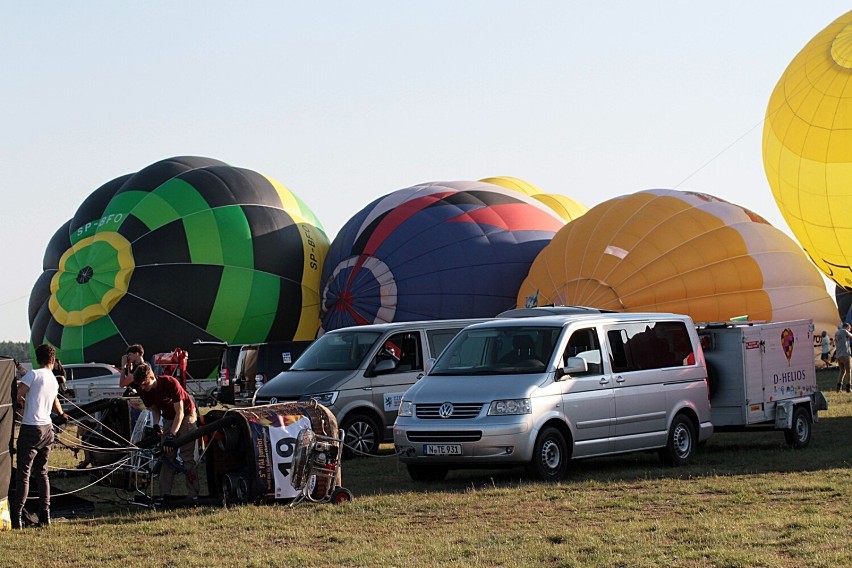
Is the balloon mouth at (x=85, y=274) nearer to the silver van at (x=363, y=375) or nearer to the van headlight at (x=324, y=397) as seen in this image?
the silver van at (x=363, y=375)

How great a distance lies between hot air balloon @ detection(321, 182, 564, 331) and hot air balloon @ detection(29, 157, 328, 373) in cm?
296

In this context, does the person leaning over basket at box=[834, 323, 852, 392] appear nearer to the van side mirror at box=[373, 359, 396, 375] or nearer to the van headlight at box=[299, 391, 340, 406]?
the van side mirror at box=[373, 359, 396, 375]

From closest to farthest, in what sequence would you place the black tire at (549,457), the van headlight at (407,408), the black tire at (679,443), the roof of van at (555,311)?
the black tire at (549,457)
the van headlight at (407,408)
the black tire at (679,443)
the roof of van at (555,311)

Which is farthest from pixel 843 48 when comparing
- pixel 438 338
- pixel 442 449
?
pixel 442 449

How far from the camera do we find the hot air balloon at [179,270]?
105 ft

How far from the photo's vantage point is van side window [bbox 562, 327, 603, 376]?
12922mm

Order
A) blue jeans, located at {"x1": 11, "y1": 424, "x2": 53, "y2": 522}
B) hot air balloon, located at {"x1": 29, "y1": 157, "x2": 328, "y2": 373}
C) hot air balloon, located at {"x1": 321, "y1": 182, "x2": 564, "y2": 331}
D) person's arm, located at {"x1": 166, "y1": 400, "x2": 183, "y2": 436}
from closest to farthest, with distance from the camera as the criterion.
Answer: blue jeans, located at {"x1": 11, "y1": 424, "x2": 53, "y2": 522}, person's arm, located at {"x1": 166, "y1": 400, "x2": 183, "y2": 436}, hot air balloon, located at {"x1": 321, "y1": 182, "x2": 564, "y2": 331}, hot air balloon, located at {"x1": 29, "y1": 157, "x2": 328, "y2": 373}

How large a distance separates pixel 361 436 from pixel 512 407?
13.8 feet

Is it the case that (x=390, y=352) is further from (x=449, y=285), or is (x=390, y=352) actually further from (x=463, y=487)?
(x=449, y=285)

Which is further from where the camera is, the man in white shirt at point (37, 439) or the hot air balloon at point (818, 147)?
the hot air balloon at point (818, 147)

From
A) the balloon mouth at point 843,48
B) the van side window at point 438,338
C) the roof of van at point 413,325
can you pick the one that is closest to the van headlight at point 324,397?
the roof of van at point 413,325

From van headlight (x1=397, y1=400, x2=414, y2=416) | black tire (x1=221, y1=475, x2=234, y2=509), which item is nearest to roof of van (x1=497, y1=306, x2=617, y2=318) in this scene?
van headlight (x1=397, y1=400, x2=414, y2=416)

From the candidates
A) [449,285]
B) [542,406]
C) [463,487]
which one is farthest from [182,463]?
[449,285]

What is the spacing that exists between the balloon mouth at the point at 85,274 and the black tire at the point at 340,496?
22576mm
